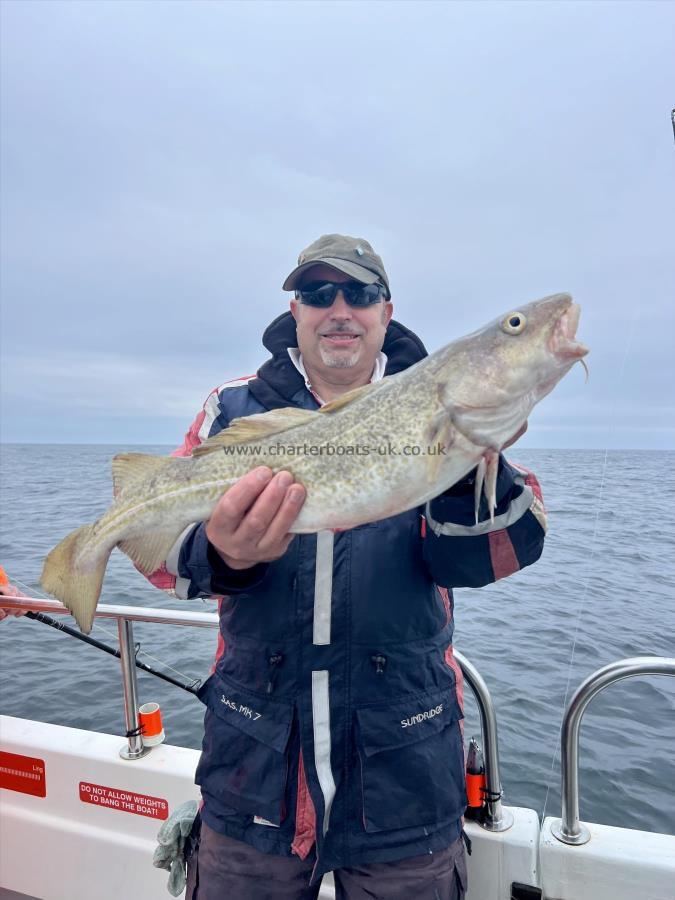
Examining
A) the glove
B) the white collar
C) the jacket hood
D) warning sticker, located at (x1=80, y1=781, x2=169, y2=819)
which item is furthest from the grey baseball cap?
warning sticker, located at (x1=80, y1=781, x2=169, y2=819)

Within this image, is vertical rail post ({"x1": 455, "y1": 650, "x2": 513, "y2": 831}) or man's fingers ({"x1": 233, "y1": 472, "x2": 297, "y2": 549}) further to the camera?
vertical rail post ({"x1": 455, "y1": 650, "x2": 513, "y2": 831})

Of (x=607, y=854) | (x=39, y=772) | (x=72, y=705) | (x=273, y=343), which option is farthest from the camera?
(x=72, y=705)

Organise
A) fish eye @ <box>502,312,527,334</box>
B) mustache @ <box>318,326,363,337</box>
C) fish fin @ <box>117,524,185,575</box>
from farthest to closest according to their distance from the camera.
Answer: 1. mustache @ <box>318,326,363,337</box>
2. fish fin @ <box>117,524,185,575</box>
3. fish eye @ <box>502,312,527,334</box>

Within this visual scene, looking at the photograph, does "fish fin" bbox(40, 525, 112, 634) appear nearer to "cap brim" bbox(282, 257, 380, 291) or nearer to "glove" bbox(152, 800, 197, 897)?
"glove" bbox(152, 800, 197, 897)

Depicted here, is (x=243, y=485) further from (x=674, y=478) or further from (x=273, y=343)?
(x=674, y=478)

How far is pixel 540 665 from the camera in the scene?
31.4 ft

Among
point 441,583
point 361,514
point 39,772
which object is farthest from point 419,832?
point 39,772

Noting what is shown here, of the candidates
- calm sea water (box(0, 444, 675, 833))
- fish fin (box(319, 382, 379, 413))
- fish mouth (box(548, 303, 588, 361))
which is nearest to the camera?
fish mouth (box(548, 303, 588, 361))

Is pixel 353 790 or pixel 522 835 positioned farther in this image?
pixel 522 835

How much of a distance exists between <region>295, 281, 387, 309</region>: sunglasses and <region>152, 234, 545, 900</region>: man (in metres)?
1.39

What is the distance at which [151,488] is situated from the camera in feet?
9.21

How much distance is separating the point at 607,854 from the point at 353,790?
1.85 metres

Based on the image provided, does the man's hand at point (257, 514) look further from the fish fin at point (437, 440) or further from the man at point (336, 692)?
the fish fin at point (437, 440)

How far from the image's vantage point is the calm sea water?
678 centimetres
